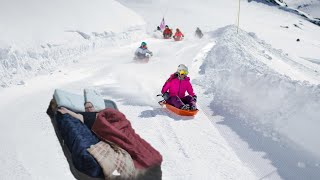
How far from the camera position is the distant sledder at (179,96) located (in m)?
8.71

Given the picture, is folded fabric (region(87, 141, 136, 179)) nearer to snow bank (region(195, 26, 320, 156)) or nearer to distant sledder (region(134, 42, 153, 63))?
snow bank (region(195, 26, 320, 156))

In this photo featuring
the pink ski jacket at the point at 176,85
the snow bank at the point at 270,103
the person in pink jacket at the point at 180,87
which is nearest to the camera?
the snow bank at the point at 270,103

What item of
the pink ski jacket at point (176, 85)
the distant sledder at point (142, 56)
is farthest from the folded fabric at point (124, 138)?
the distant sledder at point (142, 56)

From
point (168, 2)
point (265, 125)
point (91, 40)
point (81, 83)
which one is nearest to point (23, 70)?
point (81, 83)

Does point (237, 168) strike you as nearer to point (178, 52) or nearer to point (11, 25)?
point (11, 25)

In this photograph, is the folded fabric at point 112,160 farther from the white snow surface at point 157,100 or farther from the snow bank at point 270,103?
the snow bank at point 270,103

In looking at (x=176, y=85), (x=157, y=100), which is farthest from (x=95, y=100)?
(x=157, y=100)

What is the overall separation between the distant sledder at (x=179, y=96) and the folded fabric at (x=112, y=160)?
3828 millimetres

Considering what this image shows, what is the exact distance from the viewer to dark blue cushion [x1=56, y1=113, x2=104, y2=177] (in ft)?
14.9

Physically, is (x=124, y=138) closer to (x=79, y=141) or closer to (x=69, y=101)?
(x=79, y=141)

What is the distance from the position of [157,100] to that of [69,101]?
371 centimetres

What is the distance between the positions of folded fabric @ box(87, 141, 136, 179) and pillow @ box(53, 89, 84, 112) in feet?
5.13

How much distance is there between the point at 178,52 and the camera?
730 inches

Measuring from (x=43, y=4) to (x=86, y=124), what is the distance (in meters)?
13.5
